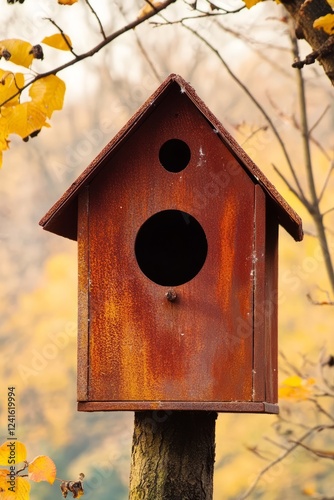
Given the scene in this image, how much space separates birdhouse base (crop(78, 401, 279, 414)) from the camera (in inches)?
94.0

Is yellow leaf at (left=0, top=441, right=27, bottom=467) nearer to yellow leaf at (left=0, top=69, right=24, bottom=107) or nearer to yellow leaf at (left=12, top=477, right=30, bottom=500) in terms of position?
yellow leaf at (left=12, top=477, right=30, bottom=500)

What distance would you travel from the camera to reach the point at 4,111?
2523mm

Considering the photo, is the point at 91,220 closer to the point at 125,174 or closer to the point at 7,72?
the point at 125,174

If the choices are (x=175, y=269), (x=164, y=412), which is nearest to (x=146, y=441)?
(x=164, y=412)

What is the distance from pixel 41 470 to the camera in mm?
2521

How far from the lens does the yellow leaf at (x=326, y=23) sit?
2.40 m

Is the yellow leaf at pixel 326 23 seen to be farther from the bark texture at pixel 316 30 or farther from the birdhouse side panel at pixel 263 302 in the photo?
the birdhouse side panel at pixel 263 302

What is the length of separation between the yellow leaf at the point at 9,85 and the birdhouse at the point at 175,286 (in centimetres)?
29

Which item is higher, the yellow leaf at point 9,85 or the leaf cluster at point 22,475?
the yellow leaf at point 9,85

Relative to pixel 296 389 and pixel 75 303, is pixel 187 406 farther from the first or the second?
pixel 75 303

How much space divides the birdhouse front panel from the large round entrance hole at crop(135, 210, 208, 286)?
1.13 feet

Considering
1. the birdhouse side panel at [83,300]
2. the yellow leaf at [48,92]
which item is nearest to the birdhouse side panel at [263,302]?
the birdhouse side panel at [83,300]

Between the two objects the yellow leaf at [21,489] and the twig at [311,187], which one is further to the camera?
the twig at [311,187]

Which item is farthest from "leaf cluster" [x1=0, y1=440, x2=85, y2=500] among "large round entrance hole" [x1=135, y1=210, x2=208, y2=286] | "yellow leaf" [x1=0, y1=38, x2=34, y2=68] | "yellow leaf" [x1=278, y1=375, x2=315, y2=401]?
"yellow leaf" [x1=278, y1=375, x2=315, y2=401]
